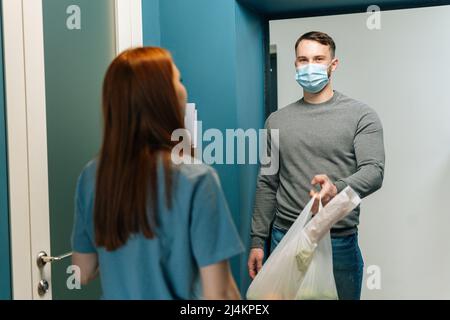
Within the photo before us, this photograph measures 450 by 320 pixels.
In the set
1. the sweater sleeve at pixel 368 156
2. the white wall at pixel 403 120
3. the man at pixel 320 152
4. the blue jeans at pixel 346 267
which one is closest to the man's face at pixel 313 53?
the man at pixel 320 152

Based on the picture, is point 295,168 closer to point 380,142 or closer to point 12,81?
point 380,142

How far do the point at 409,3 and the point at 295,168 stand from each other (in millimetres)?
693

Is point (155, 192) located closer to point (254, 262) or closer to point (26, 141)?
point (26, 141)

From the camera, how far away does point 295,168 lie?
128 centimetres

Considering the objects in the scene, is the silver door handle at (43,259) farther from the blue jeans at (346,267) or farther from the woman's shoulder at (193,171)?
the blue jeans at (346,267)

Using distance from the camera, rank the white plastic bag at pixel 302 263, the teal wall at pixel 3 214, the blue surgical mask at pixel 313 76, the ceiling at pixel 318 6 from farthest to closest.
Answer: the ceiling at pixel 318 6
the blue surgical mask at pixel 313 76
the white plastic bag at pixel 302 263
the teal wall at pixel 3 214

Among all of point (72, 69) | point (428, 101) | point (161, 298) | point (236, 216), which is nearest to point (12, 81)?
point (72, 69)

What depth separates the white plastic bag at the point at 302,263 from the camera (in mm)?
979

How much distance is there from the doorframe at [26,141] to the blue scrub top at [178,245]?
0.25 m

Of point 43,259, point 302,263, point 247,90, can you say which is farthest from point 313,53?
point 43,259

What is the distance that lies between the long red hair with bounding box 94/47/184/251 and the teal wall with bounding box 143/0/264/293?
2.09 ft

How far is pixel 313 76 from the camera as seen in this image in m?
1.24

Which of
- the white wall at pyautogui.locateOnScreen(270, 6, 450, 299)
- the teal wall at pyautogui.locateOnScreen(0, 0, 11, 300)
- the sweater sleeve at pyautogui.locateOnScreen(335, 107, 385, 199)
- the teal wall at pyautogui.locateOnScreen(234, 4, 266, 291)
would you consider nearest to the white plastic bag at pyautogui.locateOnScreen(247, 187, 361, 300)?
the sweater sleeve at pyautogui.locateOnScreen(335, 107, 385, 199)

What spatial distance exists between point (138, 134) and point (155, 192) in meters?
0.08
